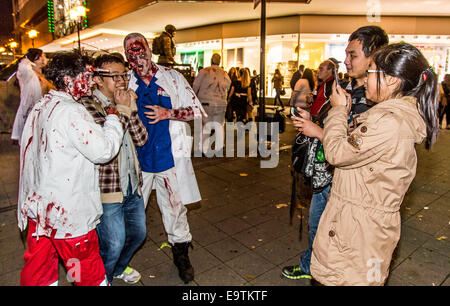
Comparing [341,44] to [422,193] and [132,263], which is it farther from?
[132,263]

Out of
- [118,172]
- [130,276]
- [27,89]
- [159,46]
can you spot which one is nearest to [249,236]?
[130,276]

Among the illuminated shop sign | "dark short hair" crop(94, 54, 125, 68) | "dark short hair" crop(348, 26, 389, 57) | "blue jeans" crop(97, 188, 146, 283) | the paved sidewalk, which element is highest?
the illuminated shop sign

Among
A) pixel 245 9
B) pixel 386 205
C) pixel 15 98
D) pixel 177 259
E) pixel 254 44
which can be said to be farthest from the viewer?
pixel 254 44

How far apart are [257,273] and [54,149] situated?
2356 mm

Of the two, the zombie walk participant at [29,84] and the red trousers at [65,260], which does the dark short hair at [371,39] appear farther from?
the zombie walk participant at [29,84]

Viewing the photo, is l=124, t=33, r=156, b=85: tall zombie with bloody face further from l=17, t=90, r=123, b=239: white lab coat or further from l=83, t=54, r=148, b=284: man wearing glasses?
l=17, t=90, r=123, b=239: white lab coat

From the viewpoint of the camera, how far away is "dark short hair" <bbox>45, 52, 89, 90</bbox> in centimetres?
216

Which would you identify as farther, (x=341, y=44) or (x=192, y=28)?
(x=192, y=28)

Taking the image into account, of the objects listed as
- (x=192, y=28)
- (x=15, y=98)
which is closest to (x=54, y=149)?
(x=15, y=98)

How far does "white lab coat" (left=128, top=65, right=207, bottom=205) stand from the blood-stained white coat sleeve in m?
1.13

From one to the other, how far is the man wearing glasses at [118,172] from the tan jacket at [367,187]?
163cm

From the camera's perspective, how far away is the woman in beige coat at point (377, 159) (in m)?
1.74

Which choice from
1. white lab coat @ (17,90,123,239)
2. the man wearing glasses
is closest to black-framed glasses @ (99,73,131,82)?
the man wearing glasses

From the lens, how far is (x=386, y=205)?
1.82 m
